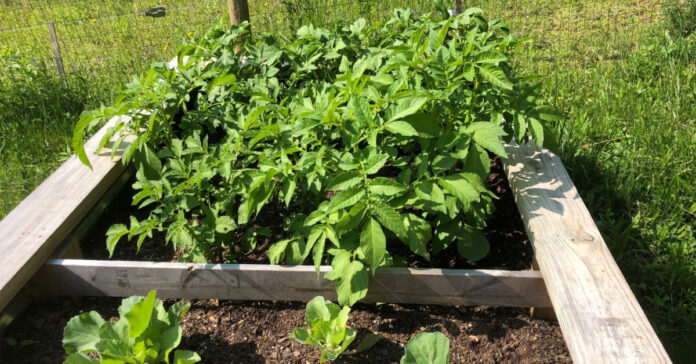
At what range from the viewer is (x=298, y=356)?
1.94 metres

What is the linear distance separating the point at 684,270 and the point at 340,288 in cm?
161

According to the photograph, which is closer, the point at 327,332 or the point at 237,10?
the point at 327,332

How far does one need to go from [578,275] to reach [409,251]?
2.64 feet

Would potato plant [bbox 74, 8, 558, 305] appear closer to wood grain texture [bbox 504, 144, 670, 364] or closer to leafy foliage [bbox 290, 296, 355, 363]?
leafy foliage [bbox 290, 296, 355, 363]

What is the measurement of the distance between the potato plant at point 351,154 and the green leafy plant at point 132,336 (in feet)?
1.00

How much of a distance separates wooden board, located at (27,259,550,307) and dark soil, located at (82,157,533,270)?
290 millimetres

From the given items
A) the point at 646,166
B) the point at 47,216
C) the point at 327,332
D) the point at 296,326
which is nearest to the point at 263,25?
the point at 47,216

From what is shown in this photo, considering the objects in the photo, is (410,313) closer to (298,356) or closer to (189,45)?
(298,356)

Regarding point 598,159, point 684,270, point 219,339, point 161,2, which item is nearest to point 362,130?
point 219,339

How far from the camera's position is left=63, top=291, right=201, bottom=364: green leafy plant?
1.72m

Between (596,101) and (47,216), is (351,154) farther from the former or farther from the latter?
(596,101)

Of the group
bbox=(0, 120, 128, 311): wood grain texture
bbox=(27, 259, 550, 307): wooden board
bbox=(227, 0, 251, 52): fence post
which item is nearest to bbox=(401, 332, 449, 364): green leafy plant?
bbox=(27, 259, 550, 307): wooden board

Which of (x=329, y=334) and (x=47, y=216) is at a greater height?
(x=47, y=216)

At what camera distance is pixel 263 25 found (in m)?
5.53
